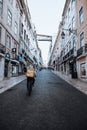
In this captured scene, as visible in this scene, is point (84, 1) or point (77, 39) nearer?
point (84, 1)

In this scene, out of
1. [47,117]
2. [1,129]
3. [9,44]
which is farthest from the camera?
[9,44]

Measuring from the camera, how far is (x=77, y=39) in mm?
23703

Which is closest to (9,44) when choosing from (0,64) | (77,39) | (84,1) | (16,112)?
(0,64)

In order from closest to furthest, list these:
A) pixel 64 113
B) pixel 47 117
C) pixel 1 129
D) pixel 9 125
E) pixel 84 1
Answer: pixel 1 129
pixel 9 125
pixel 47 117
pixel 64 113
pixel 84 1

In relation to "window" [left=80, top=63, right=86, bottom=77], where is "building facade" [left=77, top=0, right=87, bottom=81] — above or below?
above

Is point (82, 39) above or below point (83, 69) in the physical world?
above

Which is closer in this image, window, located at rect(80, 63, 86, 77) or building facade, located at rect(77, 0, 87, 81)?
building facade, located at rect(77, 0, 87, 81)

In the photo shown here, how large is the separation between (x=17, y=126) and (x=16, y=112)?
4.32 ft

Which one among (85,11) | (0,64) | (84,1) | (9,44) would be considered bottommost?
(0,64)

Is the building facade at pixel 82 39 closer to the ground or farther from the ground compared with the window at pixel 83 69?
farther from the ground

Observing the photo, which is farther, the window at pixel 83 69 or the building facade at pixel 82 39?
the window at pixel 83 69

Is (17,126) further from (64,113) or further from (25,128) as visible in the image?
(64,113)

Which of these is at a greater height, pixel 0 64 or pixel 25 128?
pixel 0 64

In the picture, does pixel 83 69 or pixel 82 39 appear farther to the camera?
pixel 82 39
